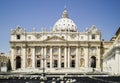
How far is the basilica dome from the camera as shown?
139m

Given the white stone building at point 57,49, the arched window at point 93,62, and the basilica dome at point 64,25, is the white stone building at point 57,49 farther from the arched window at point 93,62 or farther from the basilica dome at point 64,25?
the basilica dome at point 64,25

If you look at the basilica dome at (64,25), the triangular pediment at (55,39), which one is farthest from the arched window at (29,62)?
the basilica dome at (64,25)

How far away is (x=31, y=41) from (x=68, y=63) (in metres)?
13.6

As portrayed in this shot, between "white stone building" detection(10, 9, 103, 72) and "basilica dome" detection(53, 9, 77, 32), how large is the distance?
1030 inches

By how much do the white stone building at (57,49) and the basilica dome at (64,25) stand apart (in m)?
26.2

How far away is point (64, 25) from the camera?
463ft

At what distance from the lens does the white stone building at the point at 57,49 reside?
111 metres

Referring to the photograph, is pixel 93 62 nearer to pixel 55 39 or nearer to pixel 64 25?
pixel 55 39

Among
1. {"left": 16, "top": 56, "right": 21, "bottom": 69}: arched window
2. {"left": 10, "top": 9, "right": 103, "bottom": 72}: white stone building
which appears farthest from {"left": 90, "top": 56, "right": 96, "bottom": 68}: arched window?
{"left": 16, "top": 56, "right": 21, "bottom": 69}: arched window

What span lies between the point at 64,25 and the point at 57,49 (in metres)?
30.3

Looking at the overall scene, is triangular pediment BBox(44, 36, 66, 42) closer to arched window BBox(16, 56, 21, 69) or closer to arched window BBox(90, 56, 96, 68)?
arched window BBox(90, 56, 96, 68)

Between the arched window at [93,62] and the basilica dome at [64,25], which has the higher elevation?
the basilica dome at [64,25]

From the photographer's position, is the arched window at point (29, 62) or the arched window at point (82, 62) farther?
the arched window at point (29, 62)

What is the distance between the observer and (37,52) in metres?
113
